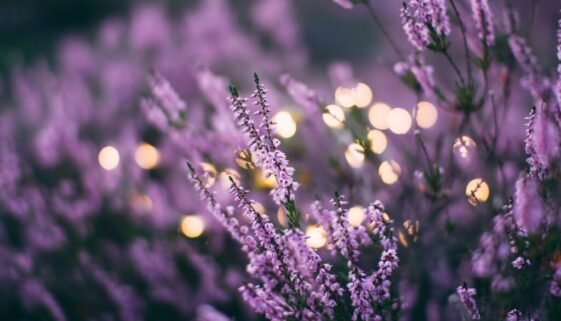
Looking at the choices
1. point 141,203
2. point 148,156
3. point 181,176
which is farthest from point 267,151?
point 148,156

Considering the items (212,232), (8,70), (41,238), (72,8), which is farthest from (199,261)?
(72,8)

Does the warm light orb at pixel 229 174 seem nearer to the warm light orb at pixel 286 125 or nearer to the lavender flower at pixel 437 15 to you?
the warm light orb at pixel 286 125

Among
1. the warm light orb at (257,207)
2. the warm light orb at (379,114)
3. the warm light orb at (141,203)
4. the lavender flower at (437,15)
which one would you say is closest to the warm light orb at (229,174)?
the warm light orb at (257,207)

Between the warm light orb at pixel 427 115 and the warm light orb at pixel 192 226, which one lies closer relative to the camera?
the warm light orb at pixel 192 226

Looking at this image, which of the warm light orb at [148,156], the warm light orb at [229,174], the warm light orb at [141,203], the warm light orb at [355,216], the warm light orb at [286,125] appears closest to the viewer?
the warm light orb at [229,174]

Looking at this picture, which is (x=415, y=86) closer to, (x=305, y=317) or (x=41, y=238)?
(x=305, y=317)

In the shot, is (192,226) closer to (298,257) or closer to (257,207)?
(257,207)

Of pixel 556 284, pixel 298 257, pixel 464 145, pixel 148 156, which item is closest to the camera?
pixel 556 284
